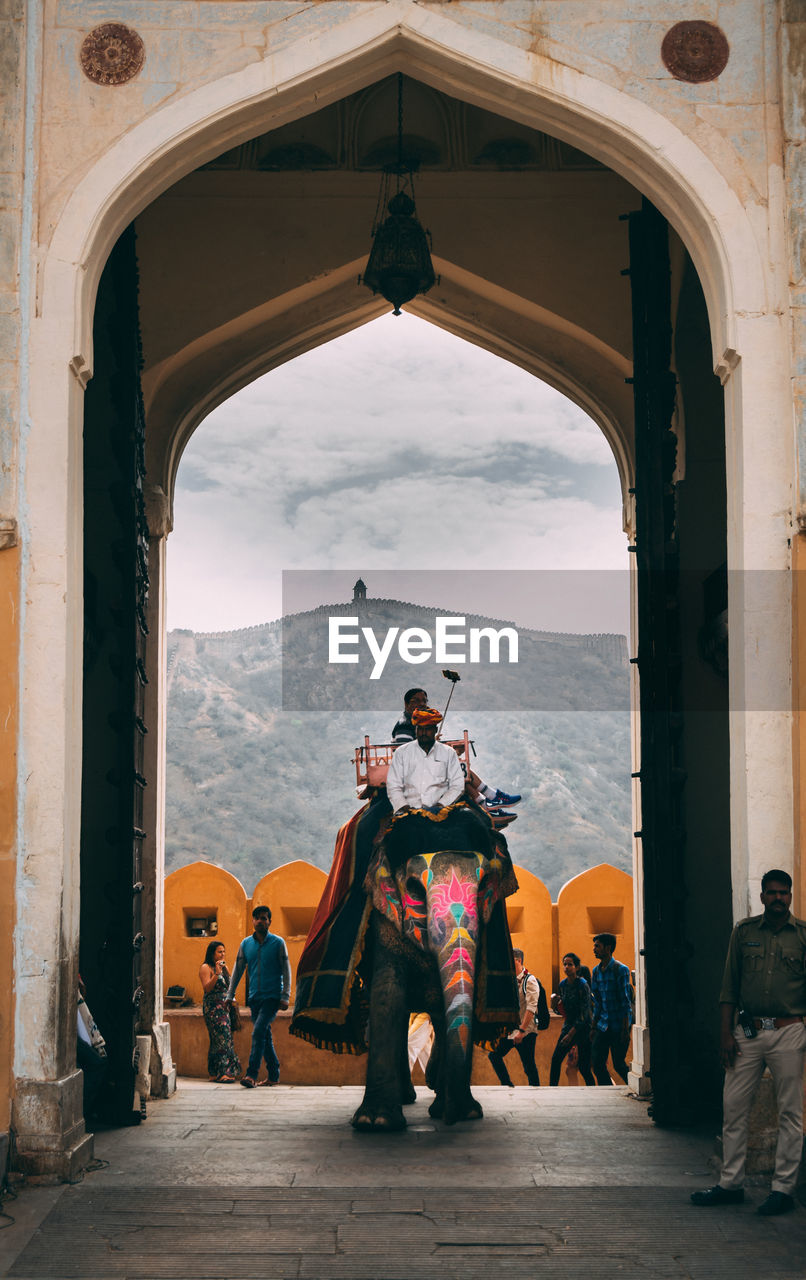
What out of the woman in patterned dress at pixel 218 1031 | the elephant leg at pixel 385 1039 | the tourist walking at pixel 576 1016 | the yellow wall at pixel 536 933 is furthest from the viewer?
the yellow wall at pixel 536 933

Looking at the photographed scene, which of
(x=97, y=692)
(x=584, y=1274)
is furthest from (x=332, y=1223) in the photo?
(x=97, y=692)

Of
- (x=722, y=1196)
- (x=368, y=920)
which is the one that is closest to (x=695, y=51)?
(x=368, y=920)

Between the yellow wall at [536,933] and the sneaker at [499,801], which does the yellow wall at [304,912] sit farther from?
the sneaker at [499,801]

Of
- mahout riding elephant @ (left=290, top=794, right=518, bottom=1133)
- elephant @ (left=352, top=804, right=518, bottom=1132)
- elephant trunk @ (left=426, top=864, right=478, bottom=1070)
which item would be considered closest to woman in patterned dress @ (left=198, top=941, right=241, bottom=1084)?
mahout riding elephant @ (left=290, top=794, right=518, bottom=1133)

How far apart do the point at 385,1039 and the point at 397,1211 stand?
222cm

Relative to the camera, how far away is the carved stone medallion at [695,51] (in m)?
7.54

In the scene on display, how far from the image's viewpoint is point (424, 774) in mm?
8750

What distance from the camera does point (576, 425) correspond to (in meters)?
46.8

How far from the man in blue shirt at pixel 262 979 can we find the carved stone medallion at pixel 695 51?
245 inches

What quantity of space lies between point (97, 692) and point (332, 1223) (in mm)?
4768

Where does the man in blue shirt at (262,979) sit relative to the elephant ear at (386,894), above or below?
below

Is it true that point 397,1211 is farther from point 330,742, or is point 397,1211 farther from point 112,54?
point 330,742

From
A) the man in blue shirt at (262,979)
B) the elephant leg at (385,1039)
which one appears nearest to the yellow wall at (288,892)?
the man in blue shirt at (262,979)

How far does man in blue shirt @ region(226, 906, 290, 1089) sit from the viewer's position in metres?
11.1
